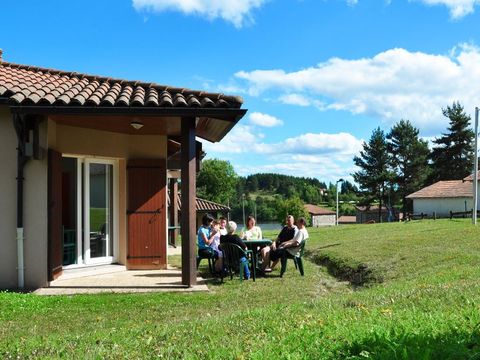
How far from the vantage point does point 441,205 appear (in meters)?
54.6

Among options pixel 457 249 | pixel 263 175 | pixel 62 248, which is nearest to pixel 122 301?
pixel 62 248

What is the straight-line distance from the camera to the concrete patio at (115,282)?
8.66 m

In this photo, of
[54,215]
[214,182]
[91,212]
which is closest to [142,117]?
[54,215]

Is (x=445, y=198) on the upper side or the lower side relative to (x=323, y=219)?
upper

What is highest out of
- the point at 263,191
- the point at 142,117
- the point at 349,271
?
the point at 263,191

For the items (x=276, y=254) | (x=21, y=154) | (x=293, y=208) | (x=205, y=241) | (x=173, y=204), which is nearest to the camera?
(x=21, y=154)

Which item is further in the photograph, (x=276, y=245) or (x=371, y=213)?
(x=371, y=213)

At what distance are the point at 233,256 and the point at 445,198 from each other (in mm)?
49017

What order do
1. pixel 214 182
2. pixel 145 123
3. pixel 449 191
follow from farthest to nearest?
1. pixel 214 182
2. pixel 449 191
3. pixel 145 123

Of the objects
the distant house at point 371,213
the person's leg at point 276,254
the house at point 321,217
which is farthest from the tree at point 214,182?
the person's leg at point 276,254

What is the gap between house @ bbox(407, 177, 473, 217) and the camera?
5222 cm

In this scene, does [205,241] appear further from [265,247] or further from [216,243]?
[265,247]

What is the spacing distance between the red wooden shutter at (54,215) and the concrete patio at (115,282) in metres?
0.32

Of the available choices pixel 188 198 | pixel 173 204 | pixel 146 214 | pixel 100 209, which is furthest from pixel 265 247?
pixel 173 204
